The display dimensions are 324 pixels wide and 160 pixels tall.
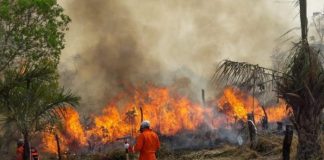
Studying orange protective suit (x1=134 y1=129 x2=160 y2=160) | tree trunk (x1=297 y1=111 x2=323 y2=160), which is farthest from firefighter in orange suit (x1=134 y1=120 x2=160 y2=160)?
tree trunk (x1=297 y1=111 x2=323 y2=160)

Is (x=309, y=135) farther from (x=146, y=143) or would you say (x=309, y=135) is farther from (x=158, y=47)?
(x=158, y=47)

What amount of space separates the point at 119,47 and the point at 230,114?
973cm

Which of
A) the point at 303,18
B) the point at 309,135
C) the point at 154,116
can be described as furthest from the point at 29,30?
the point at 154,116

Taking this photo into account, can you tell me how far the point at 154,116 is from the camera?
33.2 meters

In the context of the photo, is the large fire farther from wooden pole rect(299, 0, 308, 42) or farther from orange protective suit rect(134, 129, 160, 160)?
orange protective suit rect(134, 129, 160, 160)

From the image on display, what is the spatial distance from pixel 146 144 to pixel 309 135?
4.67 m

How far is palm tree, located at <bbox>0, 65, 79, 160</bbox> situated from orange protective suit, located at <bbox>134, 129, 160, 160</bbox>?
4.37 metres

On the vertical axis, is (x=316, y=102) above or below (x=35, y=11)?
below

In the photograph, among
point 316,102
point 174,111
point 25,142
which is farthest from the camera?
point 174,111

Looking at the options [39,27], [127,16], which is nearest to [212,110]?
[127,16]

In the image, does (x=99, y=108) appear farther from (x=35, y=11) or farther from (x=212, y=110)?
(x=35, y=11)

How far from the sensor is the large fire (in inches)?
1203

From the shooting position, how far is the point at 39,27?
18.3 m

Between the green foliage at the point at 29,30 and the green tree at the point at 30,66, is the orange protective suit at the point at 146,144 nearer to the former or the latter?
the green tree at the point at 30,66
